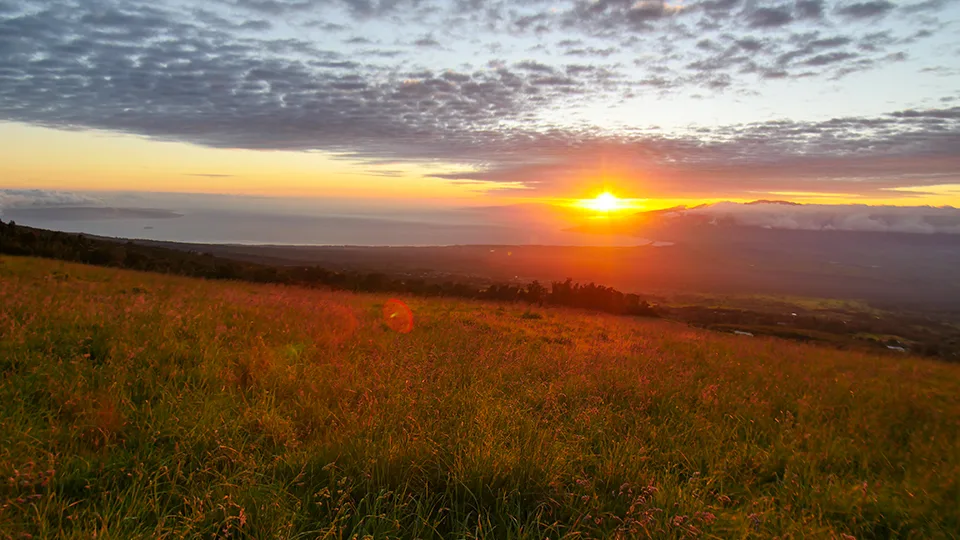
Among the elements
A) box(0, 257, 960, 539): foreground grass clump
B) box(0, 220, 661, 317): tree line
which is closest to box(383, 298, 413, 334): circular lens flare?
box(0, 257, 960, 539): foreground grass clump

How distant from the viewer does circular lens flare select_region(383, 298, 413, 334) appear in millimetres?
9345

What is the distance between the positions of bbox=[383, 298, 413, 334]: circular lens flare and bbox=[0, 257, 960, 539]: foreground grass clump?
2.08 metres

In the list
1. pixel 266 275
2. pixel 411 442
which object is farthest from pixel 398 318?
pixel 266 275

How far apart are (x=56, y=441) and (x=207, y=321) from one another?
12.5 ft

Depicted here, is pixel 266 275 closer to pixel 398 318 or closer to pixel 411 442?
pixel 398 318

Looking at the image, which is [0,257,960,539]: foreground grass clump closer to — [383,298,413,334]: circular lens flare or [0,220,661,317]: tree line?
[383,298,413,334]: circular lens flare

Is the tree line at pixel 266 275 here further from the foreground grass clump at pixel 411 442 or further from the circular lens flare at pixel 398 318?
the foreground grass clump at pixel 411 442

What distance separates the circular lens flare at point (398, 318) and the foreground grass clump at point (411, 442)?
2085 mm

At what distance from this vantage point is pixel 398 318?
1085cm

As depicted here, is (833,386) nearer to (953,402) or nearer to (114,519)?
(953,402)

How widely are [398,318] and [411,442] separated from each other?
24.5 ft

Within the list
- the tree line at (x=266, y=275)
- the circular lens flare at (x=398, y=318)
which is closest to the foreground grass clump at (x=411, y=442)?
the circular lens flare at (x=398, y=318)

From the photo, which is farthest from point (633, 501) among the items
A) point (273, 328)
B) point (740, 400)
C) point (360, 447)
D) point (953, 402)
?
point (953, 402)

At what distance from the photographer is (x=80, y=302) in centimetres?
704
